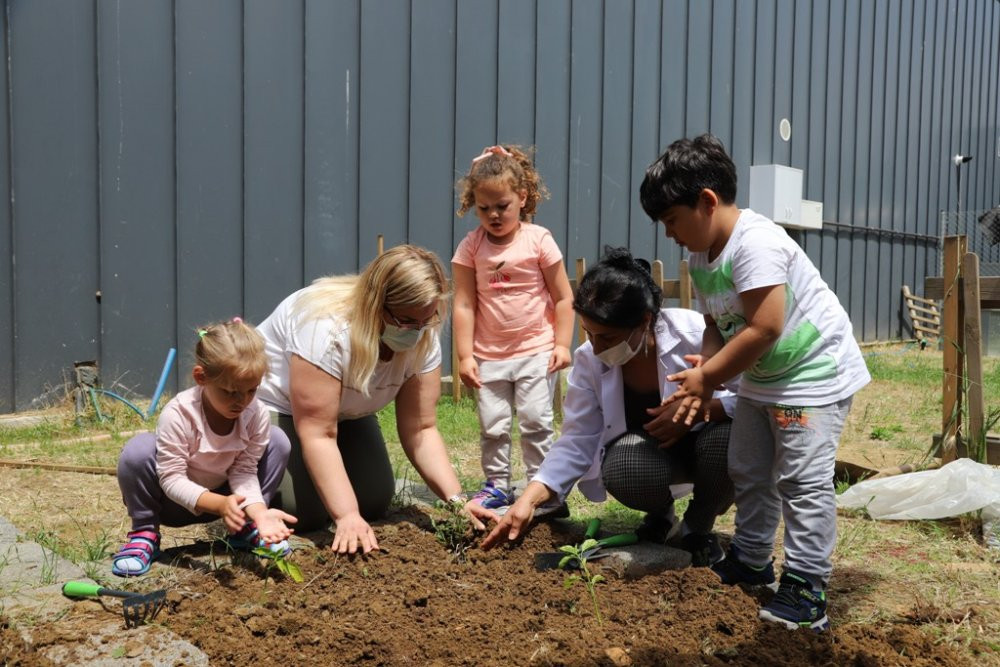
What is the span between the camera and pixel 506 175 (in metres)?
3.80

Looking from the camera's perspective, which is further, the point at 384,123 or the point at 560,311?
the point at 384,123

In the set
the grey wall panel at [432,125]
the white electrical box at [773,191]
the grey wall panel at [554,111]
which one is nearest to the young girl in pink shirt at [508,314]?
the grey wall panel at [432,125]

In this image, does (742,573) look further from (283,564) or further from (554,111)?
(554,111)

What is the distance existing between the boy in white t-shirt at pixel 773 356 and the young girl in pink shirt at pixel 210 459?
123 cm

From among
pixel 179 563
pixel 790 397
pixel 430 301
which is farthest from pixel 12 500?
pixel 790 397

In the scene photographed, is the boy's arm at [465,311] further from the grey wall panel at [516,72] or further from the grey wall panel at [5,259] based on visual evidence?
the grey wall panel at [516,72]

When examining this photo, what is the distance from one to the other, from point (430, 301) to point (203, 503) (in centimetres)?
89

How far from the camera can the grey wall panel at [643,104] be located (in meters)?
8.99

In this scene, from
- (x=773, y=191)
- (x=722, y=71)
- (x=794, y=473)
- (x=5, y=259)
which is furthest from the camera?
(x=773, y=191)

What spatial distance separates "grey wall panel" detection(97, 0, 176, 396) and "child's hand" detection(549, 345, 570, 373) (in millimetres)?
3228

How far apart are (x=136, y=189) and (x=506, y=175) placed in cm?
307

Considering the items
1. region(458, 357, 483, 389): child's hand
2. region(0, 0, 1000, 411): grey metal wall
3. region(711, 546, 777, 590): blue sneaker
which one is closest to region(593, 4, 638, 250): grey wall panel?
region(0, 0, 1000, 411): grey metal wall

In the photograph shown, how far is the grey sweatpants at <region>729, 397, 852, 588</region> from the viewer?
2.37 m

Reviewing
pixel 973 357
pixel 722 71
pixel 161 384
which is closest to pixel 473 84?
pixel 161 384
